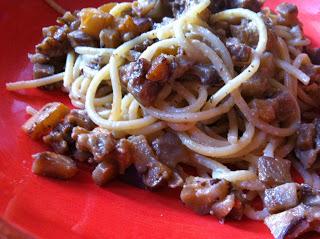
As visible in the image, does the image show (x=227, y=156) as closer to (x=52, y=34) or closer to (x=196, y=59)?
(x=196, y=59)

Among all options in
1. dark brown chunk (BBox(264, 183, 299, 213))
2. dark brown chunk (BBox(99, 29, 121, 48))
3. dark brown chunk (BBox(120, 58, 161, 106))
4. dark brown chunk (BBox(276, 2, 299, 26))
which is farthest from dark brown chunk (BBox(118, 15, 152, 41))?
dark brown chunk (BBox(264, 183, 299, 213))

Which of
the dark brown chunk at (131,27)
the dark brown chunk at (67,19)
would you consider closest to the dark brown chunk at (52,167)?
the dark brown chunk at (131,27)

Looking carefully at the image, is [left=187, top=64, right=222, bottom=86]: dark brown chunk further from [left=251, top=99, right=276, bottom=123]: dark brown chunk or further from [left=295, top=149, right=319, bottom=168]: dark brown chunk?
[left=295, top=149, right=319, bottom=168]: dark brown chunk

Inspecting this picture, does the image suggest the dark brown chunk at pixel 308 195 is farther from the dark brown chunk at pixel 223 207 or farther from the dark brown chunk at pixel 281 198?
the dark brown chunk at pixel 223 207

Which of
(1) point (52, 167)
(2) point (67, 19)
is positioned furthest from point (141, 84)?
(2) point (67, 19)

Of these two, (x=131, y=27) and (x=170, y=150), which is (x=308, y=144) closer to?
(x=170, y=150)
